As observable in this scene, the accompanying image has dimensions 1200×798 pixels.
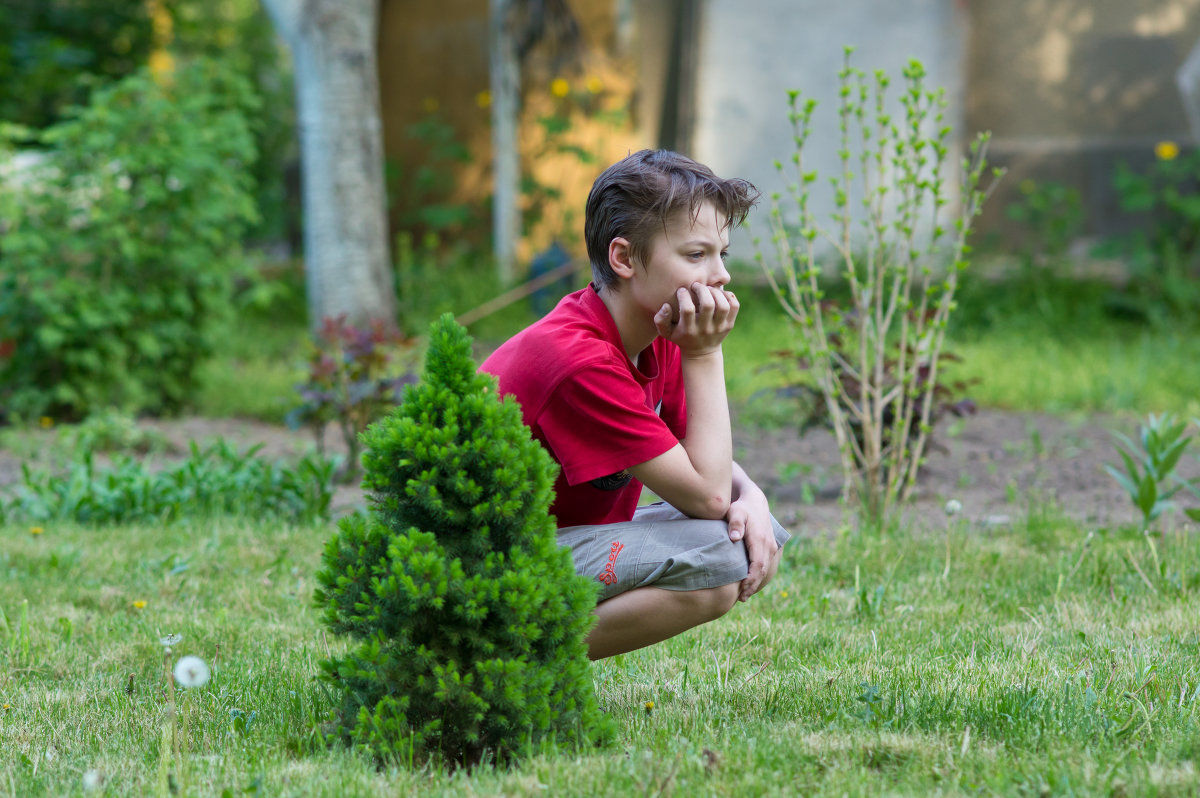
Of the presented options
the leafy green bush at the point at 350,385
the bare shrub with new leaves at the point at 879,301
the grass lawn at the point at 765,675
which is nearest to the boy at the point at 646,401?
the grass lawn at the point at 765,675

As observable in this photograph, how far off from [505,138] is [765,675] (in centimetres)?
762

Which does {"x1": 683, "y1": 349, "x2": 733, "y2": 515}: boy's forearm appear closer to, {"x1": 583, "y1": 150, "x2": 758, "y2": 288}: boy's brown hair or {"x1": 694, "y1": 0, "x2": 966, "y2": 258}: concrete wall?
{"x1": 583, "y1": 150, "x2": 758, "y2": 288}: boy's brown hair

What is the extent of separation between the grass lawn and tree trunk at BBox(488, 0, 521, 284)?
19.8 ft

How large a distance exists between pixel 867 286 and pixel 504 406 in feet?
7.18

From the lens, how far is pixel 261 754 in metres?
2.26

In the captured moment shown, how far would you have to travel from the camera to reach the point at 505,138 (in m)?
9.69

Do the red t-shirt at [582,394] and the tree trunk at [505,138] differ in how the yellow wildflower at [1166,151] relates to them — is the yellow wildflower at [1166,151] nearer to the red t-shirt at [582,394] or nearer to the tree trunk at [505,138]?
the tree trunk at [505,138]

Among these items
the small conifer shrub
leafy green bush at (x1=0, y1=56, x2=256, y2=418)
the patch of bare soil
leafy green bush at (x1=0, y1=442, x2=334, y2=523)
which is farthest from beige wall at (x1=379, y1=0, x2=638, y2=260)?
the small conifer shrub

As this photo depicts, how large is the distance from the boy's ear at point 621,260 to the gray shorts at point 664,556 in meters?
0.56

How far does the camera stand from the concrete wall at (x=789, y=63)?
9.53m

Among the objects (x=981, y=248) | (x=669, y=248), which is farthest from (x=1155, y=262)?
(x=669, y=248)

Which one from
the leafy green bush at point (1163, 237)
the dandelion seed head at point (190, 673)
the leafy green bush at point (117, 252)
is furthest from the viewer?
the leafy green bush at point (1163, 237)

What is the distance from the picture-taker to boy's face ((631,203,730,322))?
240 centimetres

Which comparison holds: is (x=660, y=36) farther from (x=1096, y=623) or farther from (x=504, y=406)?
(x=504, y=406)
